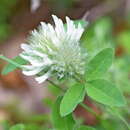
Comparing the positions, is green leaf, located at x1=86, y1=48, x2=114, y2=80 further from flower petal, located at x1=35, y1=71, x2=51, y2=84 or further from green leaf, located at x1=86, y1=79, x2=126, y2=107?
flower petal, located at x1=35, y1=71, x2=51, y2=84

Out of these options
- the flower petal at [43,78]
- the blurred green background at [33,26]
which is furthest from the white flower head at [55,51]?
the blurred green background at [33,26]

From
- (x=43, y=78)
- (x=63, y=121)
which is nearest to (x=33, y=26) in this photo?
(x=63, y=121)

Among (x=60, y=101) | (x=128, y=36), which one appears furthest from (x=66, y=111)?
(x=128, y=36)

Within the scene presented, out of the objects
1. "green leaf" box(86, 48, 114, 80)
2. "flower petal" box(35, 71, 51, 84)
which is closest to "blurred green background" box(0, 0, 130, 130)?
"green leaf" box(86, 48, 114, 80)

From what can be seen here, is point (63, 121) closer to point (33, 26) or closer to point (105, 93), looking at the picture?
point (105, 93)

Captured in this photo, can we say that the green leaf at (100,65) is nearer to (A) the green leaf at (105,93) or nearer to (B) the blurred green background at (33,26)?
(A) the green leaf at (105,93)

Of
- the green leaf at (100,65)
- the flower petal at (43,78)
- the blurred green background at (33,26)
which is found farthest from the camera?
the blurred green background at (33,26)

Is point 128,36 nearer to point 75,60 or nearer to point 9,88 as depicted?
point 9,88
